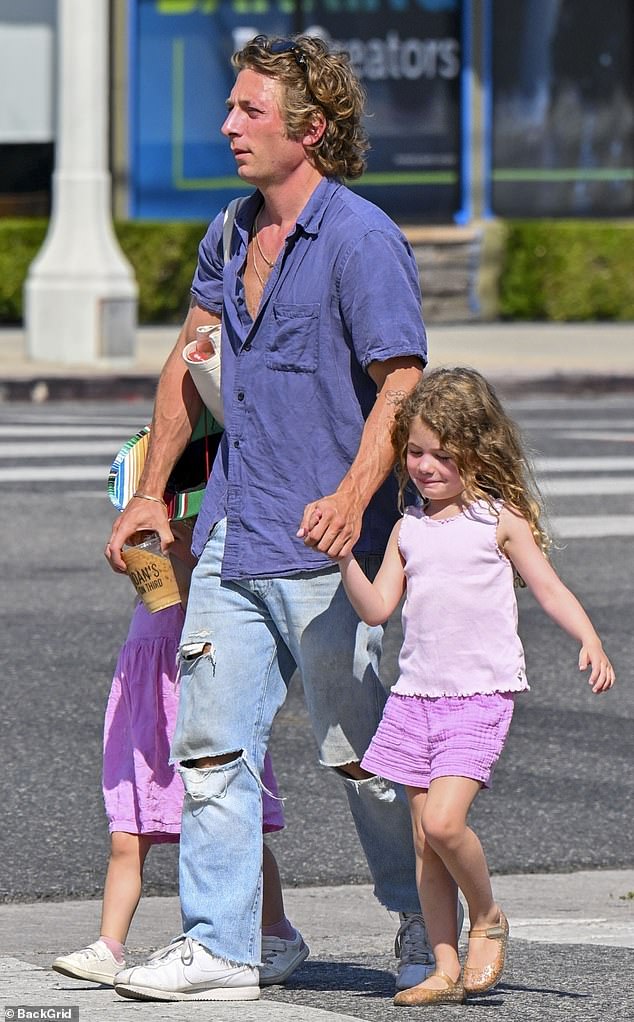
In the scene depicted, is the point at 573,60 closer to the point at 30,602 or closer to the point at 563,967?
the point at 30,602

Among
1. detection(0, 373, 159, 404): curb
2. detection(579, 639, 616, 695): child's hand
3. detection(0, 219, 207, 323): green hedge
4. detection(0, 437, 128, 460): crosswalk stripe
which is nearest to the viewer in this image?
detection(579, 639, 616, 695): child's hand

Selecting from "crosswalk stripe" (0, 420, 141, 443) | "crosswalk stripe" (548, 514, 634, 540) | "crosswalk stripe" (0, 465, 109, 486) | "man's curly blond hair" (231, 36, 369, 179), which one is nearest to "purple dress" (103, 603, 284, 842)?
"man's curly blond hair" (231, 36, 369, 179)

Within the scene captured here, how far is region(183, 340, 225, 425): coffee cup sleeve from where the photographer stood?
4.24 metres

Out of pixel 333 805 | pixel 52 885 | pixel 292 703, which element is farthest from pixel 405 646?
pixel 292 703

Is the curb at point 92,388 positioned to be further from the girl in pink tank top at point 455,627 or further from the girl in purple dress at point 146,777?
the girl in pink tank top at point 455,627

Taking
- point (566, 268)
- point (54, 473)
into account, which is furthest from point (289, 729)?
point (566, 268)

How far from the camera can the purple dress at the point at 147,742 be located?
4.34 metres

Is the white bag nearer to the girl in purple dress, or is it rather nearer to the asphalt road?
the girl in purple dress

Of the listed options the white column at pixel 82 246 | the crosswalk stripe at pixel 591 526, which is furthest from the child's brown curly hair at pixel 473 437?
the white column at pixel 82 246

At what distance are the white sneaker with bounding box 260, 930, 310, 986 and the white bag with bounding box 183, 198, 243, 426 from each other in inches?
41.6

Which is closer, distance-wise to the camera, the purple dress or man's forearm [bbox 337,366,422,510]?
man's forearm [bbox 337,366,422,510]

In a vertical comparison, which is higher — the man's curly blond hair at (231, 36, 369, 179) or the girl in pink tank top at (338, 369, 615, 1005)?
the man's curly blond hair at (231, 36, 369, 179)

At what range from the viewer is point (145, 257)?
20.4 metres

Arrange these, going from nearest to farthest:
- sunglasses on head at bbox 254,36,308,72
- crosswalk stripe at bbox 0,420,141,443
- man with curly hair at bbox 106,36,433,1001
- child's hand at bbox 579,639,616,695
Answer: child's hand at bbox 579,639,616,695
man with curly hair at bbox 106,36,433,1001
sunglasses on head at bbox 254,36,308,72
crosswalk stripe at bbox 0,420,141,443
